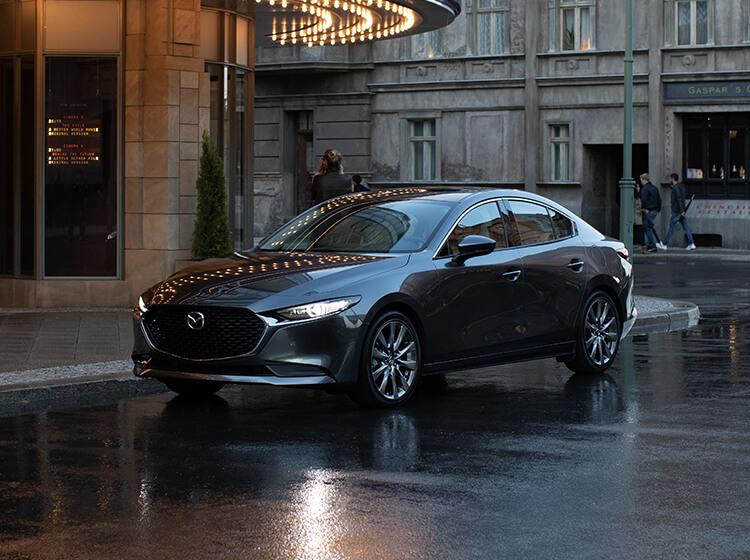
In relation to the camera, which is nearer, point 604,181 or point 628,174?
point 628,174

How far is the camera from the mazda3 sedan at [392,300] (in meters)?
8.81

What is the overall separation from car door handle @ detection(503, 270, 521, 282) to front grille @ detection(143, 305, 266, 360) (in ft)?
7.75

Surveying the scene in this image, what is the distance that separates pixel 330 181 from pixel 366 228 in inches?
273

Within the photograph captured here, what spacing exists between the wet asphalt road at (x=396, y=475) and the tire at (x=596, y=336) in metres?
0.45

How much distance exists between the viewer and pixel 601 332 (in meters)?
11.5

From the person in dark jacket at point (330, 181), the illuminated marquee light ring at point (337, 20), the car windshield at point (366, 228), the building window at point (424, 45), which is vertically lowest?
the car windshield at point (366, 228)

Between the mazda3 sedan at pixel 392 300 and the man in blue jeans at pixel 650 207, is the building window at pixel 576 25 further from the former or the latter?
the mazda3 sedan at pixel 392 300

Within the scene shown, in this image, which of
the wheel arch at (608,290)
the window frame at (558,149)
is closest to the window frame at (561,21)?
the window frame at (558,149)

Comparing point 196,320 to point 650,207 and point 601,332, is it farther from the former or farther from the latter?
point 650,207

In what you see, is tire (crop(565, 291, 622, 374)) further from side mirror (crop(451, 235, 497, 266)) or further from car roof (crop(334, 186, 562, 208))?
side mirror (crop(451, 235, 497, 266))

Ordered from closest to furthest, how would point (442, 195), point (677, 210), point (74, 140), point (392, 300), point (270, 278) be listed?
point (270, 278) < point (392, 300) < point (442, 195) < point (74, 140) < point (677, 210)

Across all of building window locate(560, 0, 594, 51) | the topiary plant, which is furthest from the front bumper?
building window locate(560, 0, 594, 51)

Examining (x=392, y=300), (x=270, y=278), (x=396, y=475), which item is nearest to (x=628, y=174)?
(x=392, y=300)

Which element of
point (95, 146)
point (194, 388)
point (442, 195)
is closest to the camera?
point (194, 388)
